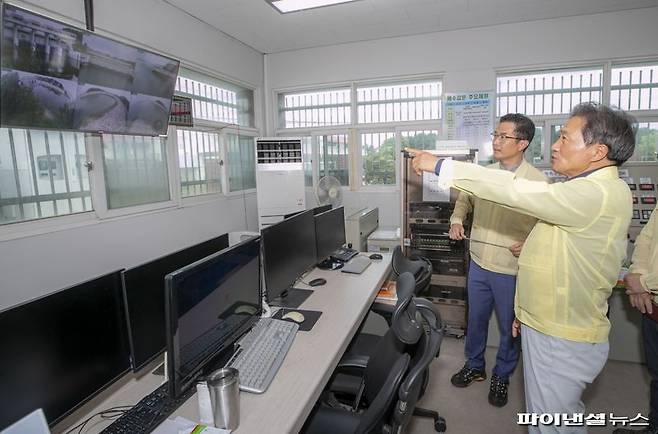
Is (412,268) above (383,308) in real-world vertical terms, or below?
above

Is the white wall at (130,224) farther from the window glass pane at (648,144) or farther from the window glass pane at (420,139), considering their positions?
the window glass pane at (648,144)

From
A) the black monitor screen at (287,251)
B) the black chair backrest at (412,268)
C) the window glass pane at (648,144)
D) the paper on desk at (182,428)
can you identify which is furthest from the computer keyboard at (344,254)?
the window glass pane at (648,144)

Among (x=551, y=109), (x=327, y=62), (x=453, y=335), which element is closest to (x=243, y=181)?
(x=327, y=62)

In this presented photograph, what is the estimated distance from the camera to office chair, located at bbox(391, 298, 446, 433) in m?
1.12

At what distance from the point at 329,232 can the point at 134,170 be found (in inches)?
75.2

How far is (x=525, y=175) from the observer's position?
2234 millimetres

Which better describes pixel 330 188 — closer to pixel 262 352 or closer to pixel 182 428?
pixel 262 352

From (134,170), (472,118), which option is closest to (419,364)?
(134,170)

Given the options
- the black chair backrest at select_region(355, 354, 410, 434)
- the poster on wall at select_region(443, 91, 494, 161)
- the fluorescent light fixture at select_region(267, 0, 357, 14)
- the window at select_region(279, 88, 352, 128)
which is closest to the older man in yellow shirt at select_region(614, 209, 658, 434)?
the black chair backrest at select_region(355, 354, 410, 434)

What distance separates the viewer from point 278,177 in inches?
175

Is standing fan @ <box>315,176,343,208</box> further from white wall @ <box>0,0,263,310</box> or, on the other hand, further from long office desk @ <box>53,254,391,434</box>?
long office desk @ <box>53,254,391,434</box>

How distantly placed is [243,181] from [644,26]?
468 cm

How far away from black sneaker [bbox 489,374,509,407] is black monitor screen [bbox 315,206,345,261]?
1.40m

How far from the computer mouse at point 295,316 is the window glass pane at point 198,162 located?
96.7 inches
